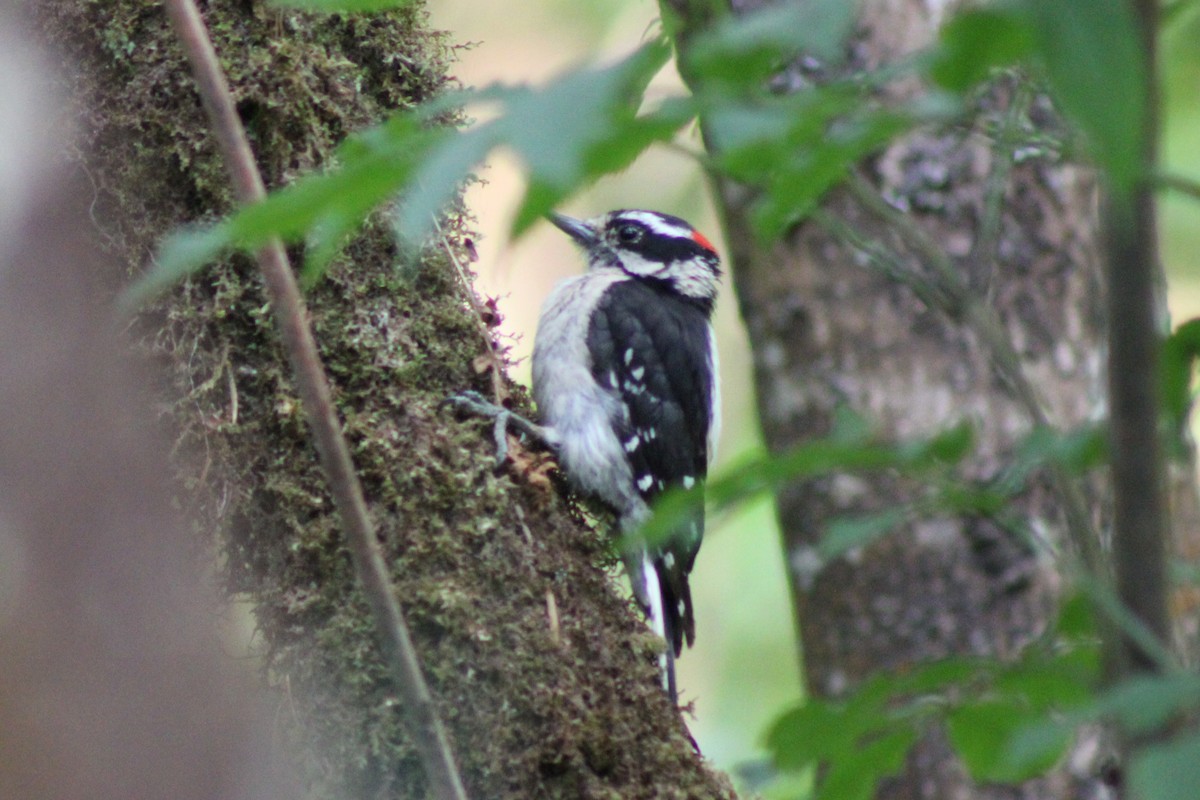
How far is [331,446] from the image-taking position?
4.58ft

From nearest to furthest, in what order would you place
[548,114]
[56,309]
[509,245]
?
[548,114] < [509,245] < [56,309]

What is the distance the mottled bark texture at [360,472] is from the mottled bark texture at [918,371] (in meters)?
0.62

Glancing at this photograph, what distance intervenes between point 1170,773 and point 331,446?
973 mm

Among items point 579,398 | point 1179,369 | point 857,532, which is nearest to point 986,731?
point 857,532

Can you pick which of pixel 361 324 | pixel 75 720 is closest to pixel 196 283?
pixel 361 324

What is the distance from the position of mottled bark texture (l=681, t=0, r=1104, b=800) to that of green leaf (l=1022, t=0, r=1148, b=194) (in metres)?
1.95

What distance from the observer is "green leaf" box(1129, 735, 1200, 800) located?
0.65 m

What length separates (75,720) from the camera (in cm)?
265

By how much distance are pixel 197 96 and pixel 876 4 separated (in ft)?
5.16

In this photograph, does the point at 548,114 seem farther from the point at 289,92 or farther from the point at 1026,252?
the point at 1026,252

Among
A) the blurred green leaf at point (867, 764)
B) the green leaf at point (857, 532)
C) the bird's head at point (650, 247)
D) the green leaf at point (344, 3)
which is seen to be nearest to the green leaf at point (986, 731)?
the blurred green leaf at point (867, 764)

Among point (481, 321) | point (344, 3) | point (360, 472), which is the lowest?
point (344, 3)

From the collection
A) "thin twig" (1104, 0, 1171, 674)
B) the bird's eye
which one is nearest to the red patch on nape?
the bird's eye

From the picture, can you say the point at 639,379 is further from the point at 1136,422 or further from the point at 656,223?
the point at 1136,422
